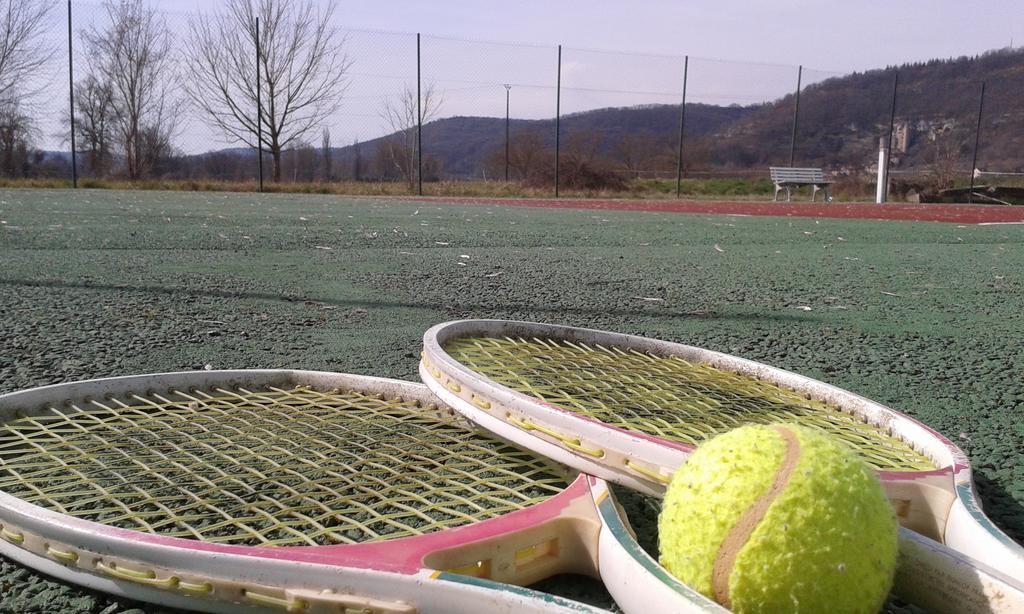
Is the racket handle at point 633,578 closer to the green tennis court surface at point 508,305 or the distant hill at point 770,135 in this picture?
the green tennis court surface at point 508,305

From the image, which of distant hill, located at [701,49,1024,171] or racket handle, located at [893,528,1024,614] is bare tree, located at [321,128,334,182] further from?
racket handle, located at [893,528,1024,614]

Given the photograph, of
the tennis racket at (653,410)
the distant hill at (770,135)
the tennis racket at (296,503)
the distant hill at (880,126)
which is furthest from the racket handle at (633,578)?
the distant hill at (880,126)

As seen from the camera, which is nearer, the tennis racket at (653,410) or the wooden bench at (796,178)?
the tennis racket at (653,410)

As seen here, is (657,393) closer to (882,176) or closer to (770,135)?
(882,176)

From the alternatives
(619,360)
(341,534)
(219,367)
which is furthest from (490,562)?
(219,367)

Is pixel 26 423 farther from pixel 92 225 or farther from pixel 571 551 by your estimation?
pixel 92 225

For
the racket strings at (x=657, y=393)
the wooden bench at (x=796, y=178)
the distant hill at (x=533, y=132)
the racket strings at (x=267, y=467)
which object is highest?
the distant hill at (x=533, y=132)

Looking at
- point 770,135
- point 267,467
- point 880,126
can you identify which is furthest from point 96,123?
point 880,126

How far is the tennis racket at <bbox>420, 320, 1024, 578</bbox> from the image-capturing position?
1280 mm

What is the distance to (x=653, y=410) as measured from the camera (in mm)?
1684

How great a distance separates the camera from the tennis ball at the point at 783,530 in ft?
3.14

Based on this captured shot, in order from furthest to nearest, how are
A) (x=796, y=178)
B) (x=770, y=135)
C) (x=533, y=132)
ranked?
(x=770, y=135)
(x=533, y=132)
(x=796, y=178)

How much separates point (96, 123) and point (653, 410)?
20358mm

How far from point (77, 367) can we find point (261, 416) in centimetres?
84
